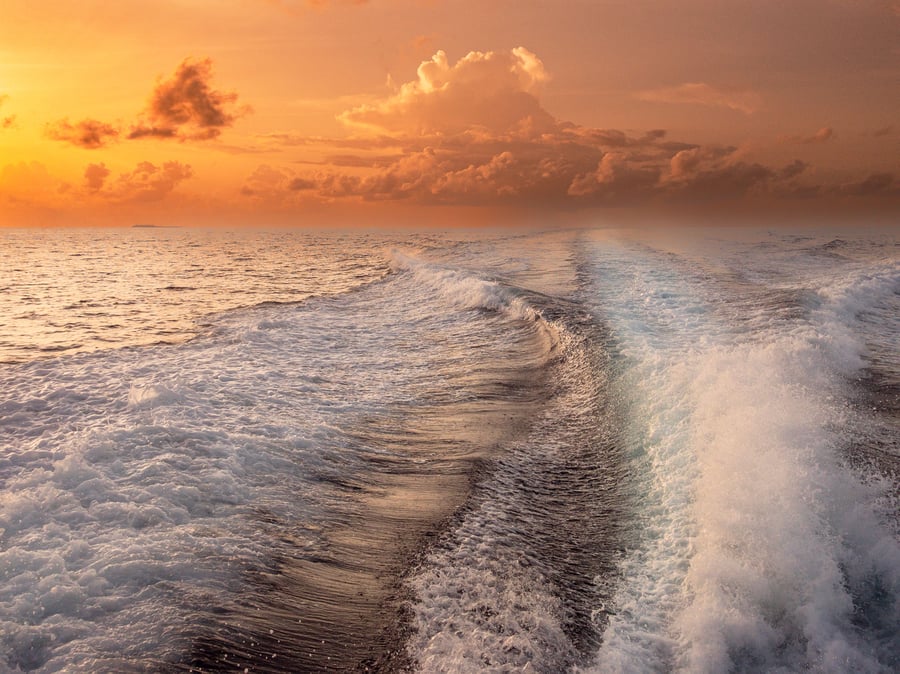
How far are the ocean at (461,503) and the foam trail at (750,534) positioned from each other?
3cm

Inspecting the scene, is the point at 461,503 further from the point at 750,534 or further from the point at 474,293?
the point at 474,293

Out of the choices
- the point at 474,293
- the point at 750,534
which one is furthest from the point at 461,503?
the point at 474,293

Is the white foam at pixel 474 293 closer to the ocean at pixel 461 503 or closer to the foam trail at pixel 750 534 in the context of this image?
the ocean at pixel 461 503

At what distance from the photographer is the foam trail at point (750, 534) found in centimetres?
399

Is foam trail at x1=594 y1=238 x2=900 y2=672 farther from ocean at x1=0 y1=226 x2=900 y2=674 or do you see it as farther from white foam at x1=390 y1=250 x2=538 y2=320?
white foam at x1=390 y1=250 x2=538 y2=320

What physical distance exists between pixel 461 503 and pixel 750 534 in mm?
2850

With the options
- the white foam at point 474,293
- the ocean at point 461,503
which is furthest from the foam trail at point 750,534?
the white foam at point 474,293

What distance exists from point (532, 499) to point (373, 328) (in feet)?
36.5

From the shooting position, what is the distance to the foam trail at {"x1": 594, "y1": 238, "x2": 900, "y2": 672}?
3992 millimetres

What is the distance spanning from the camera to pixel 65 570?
4.93 meters

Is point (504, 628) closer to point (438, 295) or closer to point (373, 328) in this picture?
point (373, 328)

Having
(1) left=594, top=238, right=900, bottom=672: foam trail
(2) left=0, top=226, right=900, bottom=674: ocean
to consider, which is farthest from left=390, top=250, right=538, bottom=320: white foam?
(1) left=594, top=238, right=900, bottom=672: foam trail

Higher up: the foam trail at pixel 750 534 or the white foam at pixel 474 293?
the white foam at pixel 474 293

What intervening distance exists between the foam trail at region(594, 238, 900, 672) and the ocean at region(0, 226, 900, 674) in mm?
26
